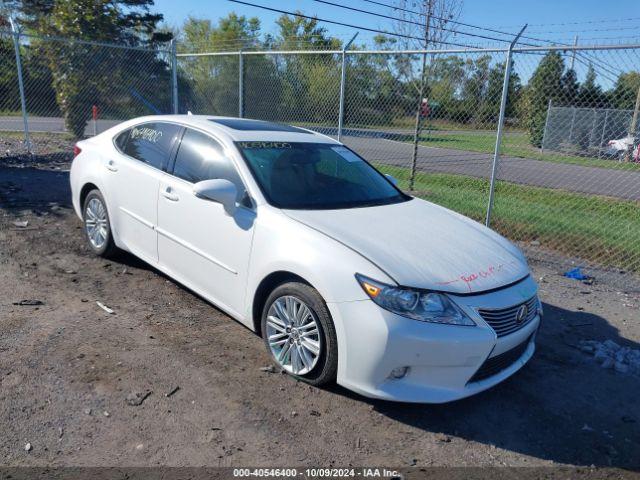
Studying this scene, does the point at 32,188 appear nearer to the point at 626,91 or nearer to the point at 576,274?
the point at 576,274

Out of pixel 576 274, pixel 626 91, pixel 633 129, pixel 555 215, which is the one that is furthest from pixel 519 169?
pixel 576 274

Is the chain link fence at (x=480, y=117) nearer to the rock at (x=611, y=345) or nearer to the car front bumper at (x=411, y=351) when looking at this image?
the rock at (x=611, y=345)

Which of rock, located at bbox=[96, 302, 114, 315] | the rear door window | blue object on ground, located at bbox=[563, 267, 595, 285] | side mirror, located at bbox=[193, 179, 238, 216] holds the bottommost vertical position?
blue object on ground, located at bbox=[563, 267, 595, 285]

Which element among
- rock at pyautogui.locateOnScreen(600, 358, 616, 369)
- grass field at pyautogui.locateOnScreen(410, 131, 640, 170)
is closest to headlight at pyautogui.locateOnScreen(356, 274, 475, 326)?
rock at pyautogui.locateOnScreen(600, 358, 616, 369)

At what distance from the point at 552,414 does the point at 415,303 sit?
1264 mm

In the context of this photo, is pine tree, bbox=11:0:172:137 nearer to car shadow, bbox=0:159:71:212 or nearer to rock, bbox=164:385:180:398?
car shadow, bbox=0:159:71:212

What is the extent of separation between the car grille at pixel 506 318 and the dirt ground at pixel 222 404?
543 mm

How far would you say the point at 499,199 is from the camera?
994 centimetres

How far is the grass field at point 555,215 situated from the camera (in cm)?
712

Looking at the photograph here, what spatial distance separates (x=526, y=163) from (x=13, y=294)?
12057 mm

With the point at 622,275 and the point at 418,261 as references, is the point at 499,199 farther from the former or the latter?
the point at 418,261

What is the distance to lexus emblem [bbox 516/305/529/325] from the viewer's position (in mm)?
3445

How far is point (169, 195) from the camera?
4.50 m

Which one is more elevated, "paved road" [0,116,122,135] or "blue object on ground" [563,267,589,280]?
"paved road" [0,116,122,135]
